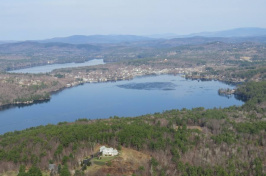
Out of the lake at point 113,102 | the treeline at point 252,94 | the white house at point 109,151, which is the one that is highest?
the white house at point 109,151

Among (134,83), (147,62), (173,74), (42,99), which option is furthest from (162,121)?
(147,62)

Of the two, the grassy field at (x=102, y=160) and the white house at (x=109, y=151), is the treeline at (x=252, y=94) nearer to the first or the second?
the white house at (x=109, y=151)

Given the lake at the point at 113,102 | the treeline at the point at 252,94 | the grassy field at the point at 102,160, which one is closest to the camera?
the grassy field at the point at 102,160

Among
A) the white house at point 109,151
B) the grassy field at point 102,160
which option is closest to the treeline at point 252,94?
the white house at point 109,151

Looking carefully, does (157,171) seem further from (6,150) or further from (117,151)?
(6,150)

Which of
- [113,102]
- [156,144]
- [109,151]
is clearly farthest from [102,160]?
[113,102]

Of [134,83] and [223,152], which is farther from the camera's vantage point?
[134,83]

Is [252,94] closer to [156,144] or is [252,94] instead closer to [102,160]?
[156,144]

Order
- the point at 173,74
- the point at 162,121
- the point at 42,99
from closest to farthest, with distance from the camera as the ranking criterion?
the point at 162,121 < the point at 42,99 < the point at 173,74

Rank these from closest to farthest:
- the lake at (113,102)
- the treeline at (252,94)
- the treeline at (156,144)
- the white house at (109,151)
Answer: the treeline at (156,144)
the white house at (109,151)
the treeline at (252,94)
the lake at (113,102)
